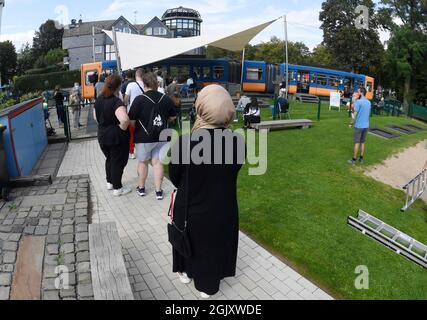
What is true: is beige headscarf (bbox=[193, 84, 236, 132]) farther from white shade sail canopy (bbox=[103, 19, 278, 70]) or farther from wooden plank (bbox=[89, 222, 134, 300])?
white shade sail canopy (bbox=[103, 19, 278, 70])

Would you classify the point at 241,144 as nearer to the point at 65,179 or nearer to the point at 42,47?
the point at 65,179

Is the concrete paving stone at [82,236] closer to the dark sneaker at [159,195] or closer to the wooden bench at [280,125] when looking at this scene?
the dark sneaker at [159,195]

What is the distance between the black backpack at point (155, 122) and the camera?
5.10 m

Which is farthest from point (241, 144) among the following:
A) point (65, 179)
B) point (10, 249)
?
point (65, 179)

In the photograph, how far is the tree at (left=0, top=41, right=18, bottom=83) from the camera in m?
59.8

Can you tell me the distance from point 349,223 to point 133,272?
3328 mm

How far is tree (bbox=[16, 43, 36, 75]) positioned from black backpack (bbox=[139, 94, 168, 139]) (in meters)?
68.8

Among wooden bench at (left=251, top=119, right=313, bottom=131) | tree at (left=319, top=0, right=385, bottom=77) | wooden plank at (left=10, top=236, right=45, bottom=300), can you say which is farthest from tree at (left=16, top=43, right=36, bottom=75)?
wooden plank at (left=10, top=236, right=45, bottom=300)

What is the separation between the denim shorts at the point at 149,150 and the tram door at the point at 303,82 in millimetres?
22117

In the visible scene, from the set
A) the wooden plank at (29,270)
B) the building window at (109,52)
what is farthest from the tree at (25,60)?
the wooden plank at (29,270)

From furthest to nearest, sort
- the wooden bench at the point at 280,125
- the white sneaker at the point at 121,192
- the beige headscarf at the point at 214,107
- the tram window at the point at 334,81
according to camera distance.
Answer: the tram window at the point at 334,81, the wooden bench at the point at 280,125, the white sneaker at the point at 121,192, the beige headscarf at the point at 214,107

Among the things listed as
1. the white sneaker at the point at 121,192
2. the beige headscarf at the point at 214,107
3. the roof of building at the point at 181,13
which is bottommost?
the white sneaker at the point at 121,192

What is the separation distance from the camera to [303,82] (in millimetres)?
25938

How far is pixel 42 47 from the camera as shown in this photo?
73250 millimetres
